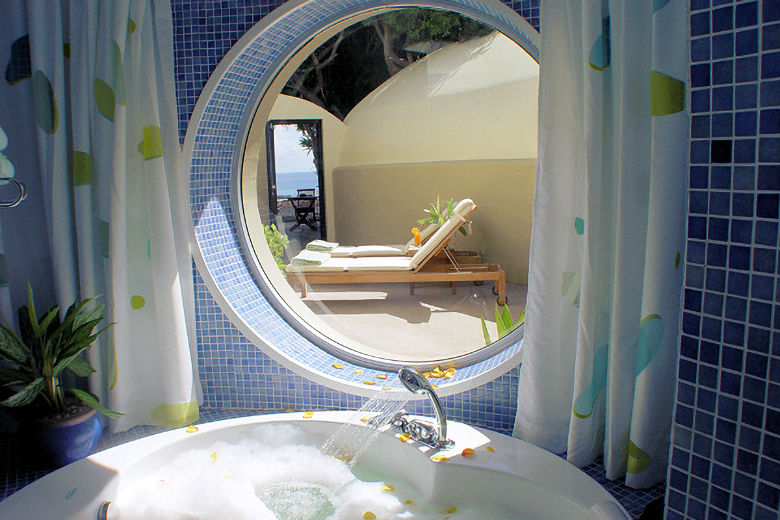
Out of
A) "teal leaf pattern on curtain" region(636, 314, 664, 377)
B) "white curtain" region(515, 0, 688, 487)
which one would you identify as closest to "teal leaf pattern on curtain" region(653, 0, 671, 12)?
"white curtain" region(515, 0, 688, 487)

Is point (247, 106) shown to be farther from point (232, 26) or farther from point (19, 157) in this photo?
point (19, 157)

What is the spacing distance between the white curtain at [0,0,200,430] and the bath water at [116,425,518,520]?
41 cm

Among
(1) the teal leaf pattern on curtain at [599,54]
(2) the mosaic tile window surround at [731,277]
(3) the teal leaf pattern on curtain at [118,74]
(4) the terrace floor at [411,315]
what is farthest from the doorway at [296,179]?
(2) the mosaic tile window surround at [731,277]

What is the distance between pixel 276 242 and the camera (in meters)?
3.20

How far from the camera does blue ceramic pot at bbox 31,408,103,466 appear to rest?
2350mm

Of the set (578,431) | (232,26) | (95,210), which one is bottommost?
(578,431)

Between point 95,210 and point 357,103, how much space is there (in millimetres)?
1249

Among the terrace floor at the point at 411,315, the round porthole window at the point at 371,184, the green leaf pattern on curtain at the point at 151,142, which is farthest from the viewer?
the terrace floor at the point at 411,315

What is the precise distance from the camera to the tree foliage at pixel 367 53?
9.00ft

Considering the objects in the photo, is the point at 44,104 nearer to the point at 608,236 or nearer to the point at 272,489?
the point at 272,489

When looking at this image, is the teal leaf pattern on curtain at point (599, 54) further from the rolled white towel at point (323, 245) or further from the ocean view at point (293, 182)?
the rolled white towel at point (323, 245)

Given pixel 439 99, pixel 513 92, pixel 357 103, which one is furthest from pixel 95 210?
pixel 513 92

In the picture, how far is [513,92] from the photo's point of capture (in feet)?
8.73

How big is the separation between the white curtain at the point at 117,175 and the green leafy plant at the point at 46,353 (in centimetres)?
19
